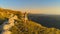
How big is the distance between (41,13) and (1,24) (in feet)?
3.44

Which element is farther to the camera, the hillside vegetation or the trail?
the hillside vegetation

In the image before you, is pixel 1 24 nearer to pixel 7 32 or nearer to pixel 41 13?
pixel 7 32

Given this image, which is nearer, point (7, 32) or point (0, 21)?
point (7, 32)

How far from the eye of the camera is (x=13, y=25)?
4832 mm

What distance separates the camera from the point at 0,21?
508 cm

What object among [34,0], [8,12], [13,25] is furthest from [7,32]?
[34,0]

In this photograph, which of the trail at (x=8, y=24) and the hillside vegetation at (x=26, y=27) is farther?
the hillside vegetation at (x=26, y=27)

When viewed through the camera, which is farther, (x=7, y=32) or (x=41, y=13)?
(x=41, y=13)

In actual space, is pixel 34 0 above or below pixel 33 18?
above

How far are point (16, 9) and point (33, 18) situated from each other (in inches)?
19.9

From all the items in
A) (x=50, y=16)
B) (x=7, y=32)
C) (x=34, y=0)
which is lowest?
(x=7, y=32)

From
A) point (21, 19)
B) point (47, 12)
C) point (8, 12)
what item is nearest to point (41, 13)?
point (47, 12)

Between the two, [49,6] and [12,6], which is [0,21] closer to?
[12,6]

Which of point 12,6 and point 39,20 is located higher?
point 12,6
